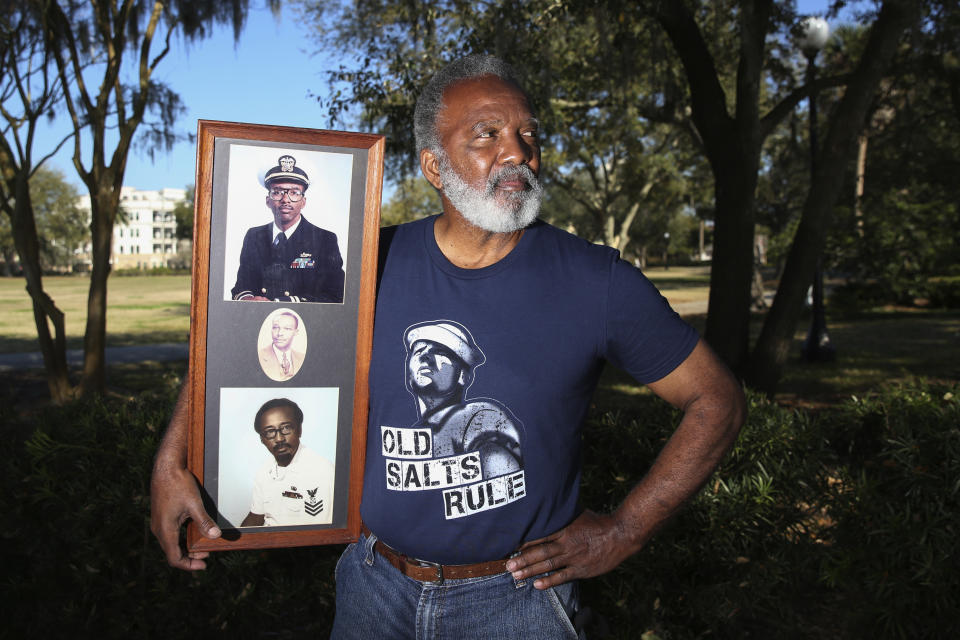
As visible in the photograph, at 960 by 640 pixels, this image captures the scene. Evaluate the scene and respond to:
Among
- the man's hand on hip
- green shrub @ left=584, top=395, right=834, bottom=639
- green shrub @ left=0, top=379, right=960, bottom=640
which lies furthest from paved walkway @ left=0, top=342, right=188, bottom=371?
the man's hand on hip

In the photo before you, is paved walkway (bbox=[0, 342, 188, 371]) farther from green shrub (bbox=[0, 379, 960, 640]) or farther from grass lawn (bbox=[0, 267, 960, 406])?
green shrub (bbox=[0, 379, 960, 640])

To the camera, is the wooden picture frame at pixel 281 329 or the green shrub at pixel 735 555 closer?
the wooden picture frame at pixel 281 329

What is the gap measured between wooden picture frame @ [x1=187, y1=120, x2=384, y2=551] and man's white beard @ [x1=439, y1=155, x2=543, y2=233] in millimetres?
227

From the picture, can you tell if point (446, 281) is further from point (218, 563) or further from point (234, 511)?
point (218, 563)

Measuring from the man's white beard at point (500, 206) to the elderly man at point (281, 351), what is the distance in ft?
1.63

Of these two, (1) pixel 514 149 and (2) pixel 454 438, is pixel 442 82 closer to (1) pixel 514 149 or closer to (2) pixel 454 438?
(1) pixel 514 149

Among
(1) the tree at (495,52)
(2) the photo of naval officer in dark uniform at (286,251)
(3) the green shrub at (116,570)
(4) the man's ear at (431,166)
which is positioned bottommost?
(3) the green shrub at (116,570)

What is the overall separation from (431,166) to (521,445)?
82 centimetres

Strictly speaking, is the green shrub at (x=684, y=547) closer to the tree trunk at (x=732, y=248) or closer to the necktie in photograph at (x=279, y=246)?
the necktie in photograph at (x=279, y=246)

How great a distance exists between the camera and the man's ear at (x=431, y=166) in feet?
6.94

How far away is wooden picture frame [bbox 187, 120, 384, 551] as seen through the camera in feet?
5.85

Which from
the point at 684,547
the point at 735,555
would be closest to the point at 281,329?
the point at 684,547

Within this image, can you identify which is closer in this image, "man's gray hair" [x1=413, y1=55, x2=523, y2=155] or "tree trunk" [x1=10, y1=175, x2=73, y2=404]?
"man's gray hair" [x1=413, y1=55, x2=523, y2=155]

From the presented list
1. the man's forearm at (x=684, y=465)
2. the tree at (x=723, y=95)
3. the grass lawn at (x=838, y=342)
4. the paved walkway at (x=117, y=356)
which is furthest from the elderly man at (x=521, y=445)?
the paved walkway at (x=117, y=356)
